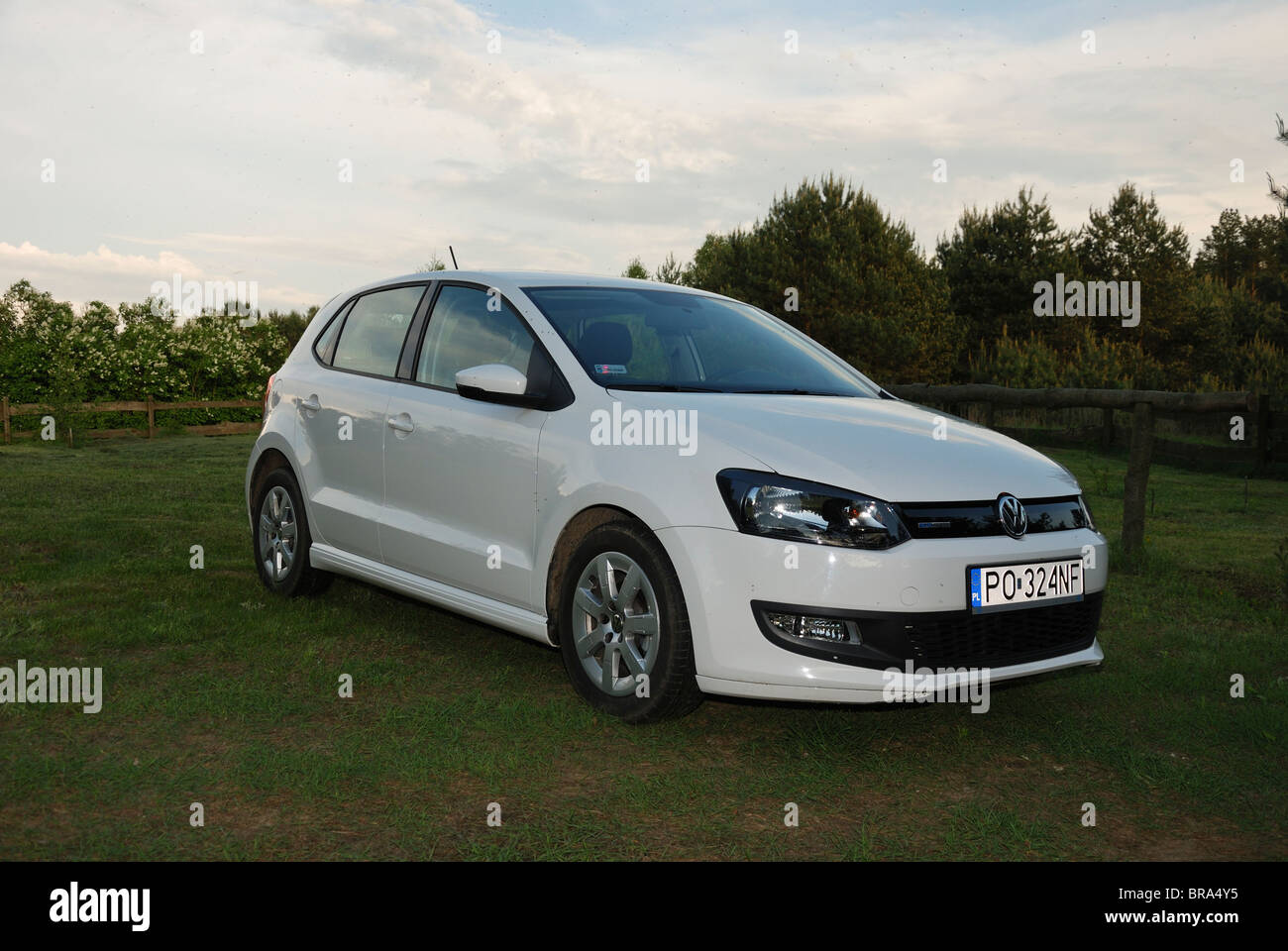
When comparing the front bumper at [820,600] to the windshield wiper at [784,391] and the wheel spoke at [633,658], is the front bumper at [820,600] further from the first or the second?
the windshield wiper at [784,391]

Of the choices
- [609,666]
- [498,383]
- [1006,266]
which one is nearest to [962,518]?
[609,666]

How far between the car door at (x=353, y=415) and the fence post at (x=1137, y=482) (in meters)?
5.19

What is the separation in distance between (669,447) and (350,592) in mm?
3232

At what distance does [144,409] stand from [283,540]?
2408 centimetres

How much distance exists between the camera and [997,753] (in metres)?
4.22

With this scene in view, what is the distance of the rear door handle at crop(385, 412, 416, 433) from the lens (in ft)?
17.5

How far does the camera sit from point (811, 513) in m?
3.87

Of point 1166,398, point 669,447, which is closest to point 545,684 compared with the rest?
point 669,447

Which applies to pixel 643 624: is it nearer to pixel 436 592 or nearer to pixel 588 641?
pixel 588 641

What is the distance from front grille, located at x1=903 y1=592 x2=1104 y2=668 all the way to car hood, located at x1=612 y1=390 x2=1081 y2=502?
0.42 meters

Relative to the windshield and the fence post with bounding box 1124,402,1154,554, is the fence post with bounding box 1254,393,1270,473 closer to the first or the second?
the fence post with bounding box 1124,402,1154,554

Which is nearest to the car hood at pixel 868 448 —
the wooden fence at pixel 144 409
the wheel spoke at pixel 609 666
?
the wheel spoke at pixel 609 666

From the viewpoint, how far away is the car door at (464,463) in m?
4.75

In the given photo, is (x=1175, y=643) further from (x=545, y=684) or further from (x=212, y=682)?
(x=212, y=682)
